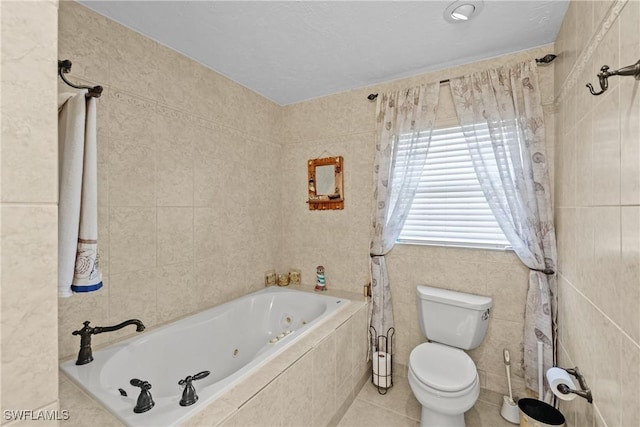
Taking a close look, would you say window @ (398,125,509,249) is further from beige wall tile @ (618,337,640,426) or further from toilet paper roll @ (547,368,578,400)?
beige wall tile @ (618,337,640,426)

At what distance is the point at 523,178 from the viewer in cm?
180

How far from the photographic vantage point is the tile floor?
1.82 metres

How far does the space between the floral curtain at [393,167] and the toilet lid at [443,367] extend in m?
0.45

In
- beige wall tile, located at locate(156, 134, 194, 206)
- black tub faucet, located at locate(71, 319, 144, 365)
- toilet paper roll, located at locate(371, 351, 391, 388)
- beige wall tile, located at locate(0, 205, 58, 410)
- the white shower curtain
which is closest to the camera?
beige wall tile, located at locate(0, 205, 58, 410)

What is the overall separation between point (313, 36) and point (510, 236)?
71.5 inches

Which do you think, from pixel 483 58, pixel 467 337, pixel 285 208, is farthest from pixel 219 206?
pixel 483 58

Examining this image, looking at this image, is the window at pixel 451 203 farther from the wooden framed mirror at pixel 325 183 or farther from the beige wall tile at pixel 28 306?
the beige wall tile at pixel 28 306

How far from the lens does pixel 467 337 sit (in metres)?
1.87

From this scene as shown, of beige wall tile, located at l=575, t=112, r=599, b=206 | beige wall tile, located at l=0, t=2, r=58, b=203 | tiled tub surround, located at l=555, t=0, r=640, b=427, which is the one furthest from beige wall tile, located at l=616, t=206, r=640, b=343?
beige wall tile, located at l=0, t=2, r=58, b=203

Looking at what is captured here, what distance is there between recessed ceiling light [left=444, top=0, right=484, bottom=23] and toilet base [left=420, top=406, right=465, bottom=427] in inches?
89.8

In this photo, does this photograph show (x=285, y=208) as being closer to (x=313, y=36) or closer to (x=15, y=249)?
(x=313, y=36)

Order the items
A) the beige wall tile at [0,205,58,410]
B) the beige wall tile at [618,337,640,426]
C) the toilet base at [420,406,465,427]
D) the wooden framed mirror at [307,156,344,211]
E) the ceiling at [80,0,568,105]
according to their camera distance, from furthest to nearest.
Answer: the wooden framed mirror at [307,156,344,211] → the toilet base at [420,406,465,427] → the ceiling at [80,0,568,105] → the beige wall tile at [618,337,640,426] → the beige wall tile at [0,205,58,410]

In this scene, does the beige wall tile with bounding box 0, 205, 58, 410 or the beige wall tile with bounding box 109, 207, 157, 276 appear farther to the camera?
the beige wall tile with bounding box 109, 207, 157, 276

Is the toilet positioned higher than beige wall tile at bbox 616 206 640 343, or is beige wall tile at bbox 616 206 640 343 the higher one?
beige wall tile at bbox 616 206 640 343
